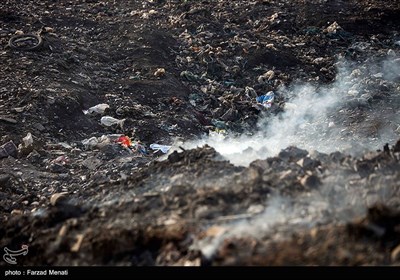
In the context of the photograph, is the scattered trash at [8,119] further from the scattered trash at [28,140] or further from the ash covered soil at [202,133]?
the scattered trash at [28,140]

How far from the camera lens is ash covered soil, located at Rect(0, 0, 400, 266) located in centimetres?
225

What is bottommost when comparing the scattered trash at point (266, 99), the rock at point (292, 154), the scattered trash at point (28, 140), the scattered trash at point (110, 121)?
the rock at point (292, 154)

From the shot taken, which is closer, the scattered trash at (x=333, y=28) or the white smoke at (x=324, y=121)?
the white smoke at (x=324, y=121)

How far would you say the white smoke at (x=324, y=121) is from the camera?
5.04 meters

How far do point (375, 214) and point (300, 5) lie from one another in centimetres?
834

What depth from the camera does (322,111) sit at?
594 cm

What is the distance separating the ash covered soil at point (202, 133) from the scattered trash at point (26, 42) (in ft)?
0.30

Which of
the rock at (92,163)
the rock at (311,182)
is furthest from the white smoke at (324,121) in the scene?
the rock at (311,182)

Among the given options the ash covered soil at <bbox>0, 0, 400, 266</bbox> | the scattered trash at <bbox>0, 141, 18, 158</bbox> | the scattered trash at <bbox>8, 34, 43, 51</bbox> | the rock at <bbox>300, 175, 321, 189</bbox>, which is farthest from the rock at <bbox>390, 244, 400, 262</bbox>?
the scattered trash at <bbox>8, 34, 43, 51</bbox>

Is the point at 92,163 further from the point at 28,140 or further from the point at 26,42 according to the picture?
the point at 26,42

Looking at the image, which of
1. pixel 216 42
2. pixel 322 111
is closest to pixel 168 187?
pixel 322 111

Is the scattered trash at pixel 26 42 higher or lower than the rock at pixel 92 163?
higher

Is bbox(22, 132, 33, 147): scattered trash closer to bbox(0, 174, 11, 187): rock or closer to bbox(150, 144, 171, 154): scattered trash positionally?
bbox(0, 174, 11, 187): rock
